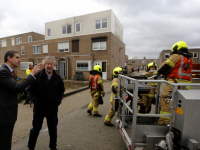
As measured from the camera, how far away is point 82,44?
54.6 ft

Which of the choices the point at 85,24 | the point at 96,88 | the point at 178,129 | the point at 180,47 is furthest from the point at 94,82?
the point at 85,24

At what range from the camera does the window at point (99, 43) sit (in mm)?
15270

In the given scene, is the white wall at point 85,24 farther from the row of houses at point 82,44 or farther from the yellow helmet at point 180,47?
the yellow helmet at point 180,47

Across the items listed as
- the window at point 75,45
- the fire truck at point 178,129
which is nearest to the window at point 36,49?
the window at point 75,45

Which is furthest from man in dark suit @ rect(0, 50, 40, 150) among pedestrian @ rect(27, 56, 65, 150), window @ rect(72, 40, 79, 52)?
window @ rect(72, 40, 79, 52)

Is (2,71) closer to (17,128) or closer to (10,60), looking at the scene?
(10,60)

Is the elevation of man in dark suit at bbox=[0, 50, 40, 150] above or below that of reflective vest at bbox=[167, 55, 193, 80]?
below

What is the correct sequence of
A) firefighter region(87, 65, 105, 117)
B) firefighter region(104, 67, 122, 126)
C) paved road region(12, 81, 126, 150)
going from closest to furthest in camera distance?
paved road region(12, 81, 126, 150)
firefighter region(104, 67, 122, 126)
firefighter region(87, 65, 105, 117)

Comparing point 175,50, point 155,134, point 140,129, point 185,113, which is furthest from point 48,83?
point 175,50

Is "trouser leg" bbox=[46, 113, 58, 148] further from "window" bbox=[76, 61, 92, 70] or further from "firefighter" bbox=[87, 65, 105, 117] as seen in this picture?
"window" bbox=[76, 61, 92, 70]

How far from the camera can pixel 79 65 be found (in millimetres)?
16453

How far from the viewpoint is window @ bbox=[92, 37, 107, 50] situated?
15270 millimetres

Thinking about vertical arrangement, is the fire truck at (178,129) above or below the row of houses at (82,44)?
below

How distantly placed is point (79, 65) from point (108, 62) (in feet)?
13.1
